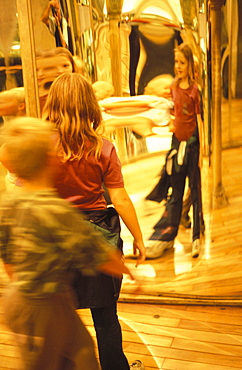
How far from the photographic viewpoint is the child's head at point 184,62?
2422 mm

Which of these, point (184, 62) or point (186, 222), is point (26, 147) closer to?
point (184, 62)

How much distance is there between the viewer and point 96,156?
175 centimetres

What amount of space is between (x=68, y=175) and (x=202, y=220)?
1.05 metres

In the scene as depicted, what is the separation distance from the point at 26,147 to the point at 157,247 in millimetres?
1468

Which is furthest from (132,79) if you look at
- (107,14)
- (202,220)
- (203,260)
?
(203,260)

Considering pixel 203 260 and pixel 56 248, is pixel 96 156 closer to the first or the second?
pixel 56 248

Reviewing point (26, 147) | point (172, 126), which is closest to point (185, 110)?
point (172, 126)

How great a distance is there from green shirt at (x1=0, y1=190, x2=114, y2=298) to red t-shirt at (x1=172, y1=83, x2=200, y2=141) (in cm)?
124

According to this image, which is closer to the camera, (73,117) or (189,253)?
(73,117)

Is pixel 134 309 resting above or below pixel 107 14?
below

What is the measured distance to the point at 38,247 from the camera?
140 centimetres

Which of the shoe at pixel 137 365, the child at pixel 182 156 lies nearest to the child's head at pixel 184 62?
the child at pixel 182 156

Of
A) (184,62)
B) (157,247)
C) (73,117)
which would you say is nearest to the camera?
(73,117)

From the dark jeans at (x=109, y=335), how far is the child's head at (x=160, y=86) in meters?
1.15
